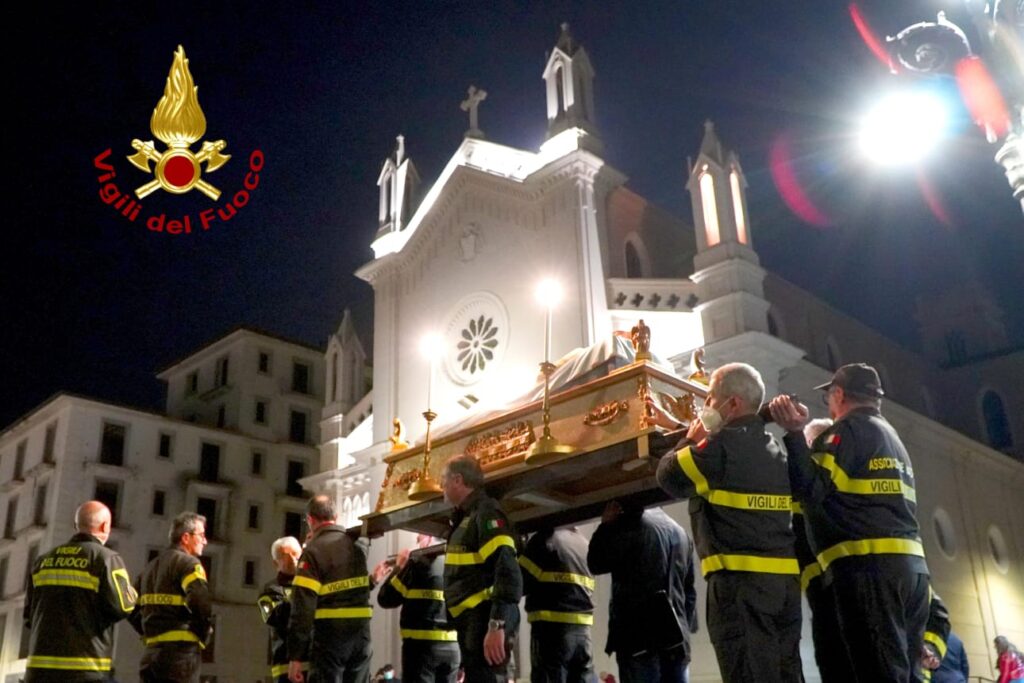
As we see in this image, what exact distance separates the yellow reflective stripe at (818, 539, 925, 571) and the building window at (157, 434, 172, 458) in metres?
36.2

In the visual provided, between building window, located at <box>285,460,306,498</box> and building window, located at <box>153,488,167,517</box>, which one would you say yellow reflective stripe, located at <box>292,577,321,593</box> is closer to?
building window, located at <box>153,488,167,517</box>

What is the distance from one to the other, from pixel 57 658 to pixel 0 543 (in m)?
34.1

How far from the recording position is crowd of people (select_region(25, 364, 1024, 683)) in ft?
16.6

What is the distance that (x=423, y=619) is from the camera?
798cm

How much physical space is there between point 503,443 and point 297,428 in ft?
114

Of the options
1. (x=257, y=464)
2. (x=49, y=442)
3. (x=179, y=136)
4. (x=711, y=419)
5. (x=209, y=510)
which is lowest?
(x=711, y=419)

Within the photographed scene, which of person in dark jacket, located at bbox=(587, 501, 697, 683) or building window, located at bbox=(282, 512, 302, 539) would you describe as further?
building window, located at bbox=(282, 512, 302, 539)

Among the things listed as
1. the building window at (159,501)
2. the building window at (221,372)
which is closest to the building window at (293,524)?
the building window at (159,501)

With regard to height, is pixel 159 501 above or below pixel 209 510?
above

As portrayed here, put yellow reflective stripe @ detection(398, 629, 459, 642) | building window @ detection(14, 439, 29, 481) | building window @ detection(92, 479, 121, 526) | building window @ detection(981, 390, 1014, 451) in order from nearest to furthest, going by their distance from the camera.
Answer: yellow reflective stripe @ detection(398, 629, 459, 642)
building window @ detection(981, 390, 1014, 451)
building window @ detection(92, 479, 121, 526)
building window @ detection(14, 439, 29, 481)

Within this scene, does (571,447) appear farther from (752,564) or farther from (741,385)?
(752,564)

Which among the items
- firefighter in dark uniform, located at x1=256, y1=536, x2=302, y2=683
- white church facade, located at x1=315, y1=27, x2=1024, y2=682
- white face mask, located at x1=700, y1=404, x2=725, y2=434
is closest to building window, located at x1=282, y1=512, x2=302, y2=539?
white church facade, located at x1=315, y1=27, x2=1024, y2=682

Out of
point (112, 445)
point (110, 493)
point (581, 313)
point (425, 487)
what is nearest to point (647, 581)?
point (425, 487)

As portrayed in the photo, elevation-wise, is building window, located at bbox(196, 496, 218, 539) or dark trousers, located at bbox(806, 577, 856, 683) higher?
building window, located at bbox(196, 496, 218, 539)
